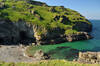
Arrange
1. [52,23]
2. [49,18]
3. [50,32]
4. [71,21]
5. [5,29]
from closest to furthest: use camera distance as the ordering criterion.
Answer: [5,29], [50,32], [52,23], [49,18], [71,21]

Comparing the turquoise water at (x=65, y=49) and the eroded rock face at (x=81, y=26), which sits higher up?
the eroded rock face at (x=81, y=26)

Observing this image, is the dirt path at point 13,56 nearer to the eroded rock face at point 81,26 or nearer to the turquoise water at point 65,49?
the turquoise water at point 65,49

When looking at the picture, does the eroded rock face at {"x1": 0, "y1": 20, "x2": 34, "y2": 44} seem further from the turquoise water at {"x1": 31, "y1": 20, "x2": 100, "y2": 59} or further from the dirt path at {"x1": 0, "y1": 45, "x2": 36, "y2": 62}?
the turquoise water at {"x1": 31, "y1": 20, "x2": 100, "y2": 59}

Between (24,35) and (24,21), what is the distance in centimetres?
1151

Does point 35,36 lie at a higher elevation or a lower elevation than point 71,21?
lower

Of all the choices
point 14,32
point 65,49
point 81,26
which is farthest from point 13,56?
point 81,26

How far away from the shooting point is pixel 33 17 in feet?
369

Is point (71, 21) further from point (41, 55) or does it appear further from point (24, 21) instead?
point (41, 55)

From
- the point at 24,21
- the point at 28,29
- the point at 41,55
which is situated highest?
the point at 24,21

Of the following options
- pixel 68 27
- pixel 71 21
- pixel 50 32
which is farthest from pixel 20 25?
pixel 71 21

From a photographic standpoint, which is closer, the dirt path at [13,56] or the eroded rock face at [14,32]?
the dirt path at [13,56]

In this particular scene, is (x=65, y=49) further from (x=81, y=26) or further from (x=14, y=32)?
(x=81, y=26)

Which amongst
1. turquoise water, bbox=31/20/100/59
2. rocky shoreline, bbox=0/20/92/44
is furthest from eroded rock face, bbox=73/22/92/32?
turquoise water, bbox=31/20/100/59

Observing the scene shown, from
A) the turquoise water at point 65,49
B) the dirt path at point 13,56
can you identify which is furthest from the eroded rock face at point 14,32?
the turquoise water at point 65,49
